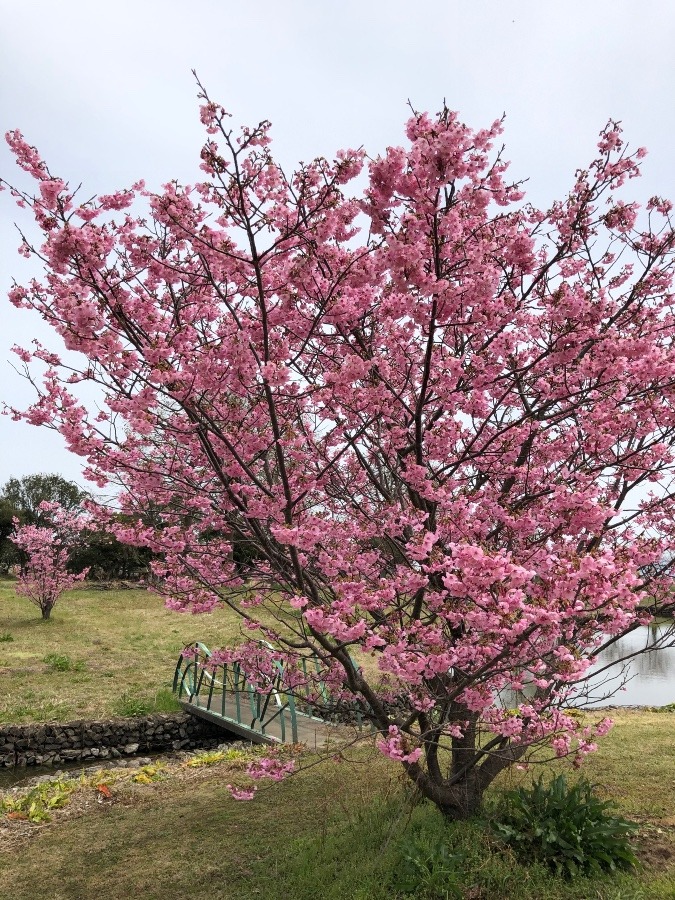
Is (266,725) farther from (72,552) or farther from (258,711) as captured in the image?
(72,552)

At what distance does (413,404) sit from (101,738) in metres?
8.14

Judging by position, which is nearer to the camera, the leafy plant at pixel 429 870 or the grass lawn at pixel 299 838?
the leafy plant at pixel 429 870

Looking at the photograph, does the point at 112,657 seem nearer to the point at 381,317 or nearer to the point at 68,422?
the point at 68,422

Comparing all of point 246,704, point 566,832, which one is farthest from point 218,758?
point 566,832

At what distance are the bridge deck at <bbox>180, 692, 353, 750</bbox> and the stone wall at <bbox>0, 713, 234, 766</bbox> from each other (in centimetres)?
38

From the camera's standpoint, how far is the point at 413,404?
5.20 meters

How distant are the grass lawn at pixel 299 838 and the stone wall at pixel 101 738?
257 cm

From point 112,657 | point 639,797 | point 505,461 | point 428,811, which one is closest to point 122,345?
point 505,461

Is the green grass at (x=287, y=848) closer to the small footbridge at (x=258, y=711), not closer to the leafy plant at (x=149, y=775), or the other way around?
the leafy plant at (x=149, y=775)

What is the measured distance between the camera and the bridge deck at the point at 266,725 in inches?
319

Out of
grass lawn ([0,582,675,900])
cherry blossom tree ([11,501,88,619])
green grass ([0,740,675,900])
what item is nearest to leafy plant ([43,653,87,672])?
cherry blossom tree ([11,501,88,619])

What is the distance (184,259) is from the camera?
15.8 ft

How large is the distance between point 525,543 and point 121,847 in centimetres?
437

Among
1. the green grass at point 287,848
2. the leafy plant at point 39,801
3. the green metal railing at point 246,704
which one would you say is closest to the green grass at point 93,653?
the green metal railing at point 246,704
